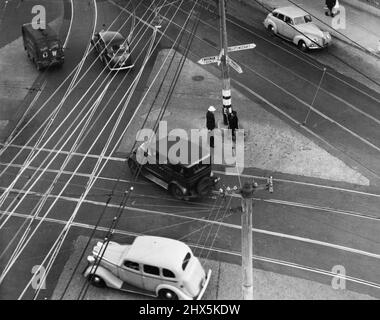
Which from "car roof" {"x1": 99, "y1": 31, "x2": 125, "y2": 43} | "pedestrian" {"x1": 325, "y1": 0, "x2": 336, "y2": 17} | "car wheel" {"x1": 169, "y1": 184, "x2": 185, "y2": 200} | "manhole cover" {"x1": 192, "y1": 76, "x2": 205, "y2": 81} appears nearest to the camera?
"car wheel" {"x1": 169, "y1": 184, "x2": 185, "y2": 200}

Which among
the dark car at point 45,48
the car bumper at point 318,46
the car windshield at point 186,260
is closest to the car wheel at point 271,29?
the car bumper at point 318,46

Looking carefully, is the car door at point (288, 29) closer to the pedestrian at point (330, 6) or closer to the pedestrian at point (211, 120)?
the pedestrian at point (330, 6)

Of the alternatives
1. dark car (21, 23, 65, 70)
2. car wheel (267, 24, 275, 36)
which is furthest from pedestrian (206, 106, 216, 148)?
car wheel (267, 24, 275, 36)

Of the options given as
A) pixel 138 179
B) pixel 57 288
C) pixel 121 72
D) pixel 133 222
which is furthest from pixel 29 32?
pixel 57 288

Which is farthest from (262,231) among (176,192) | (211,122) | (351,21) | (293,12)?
(351,21)

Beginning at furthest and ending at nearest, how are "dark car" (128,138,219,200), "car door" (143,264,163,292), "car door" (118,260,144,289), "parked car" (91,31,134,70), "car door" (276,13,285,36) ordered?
"car door" (276,13,285,36), "parked car" (91,31,134,70), "dark car" (128,138,219,200), "car door" (118,260,144,289), "car door" (143,264,163,292)

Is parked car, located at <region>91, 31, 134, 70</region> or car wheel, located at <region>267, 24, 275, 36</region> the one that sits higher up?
car wheel, located at <region>267, 24, 275, 36</region>

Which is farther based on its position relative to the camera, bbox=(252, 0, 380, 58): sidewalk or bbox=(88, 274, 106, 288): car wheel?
bbox=(252, 0, 380, 58): sidewalk

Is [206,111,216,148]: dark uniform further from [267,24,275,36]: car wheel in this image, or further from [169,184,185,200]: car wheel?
[267,24,275,36]: car wheel
